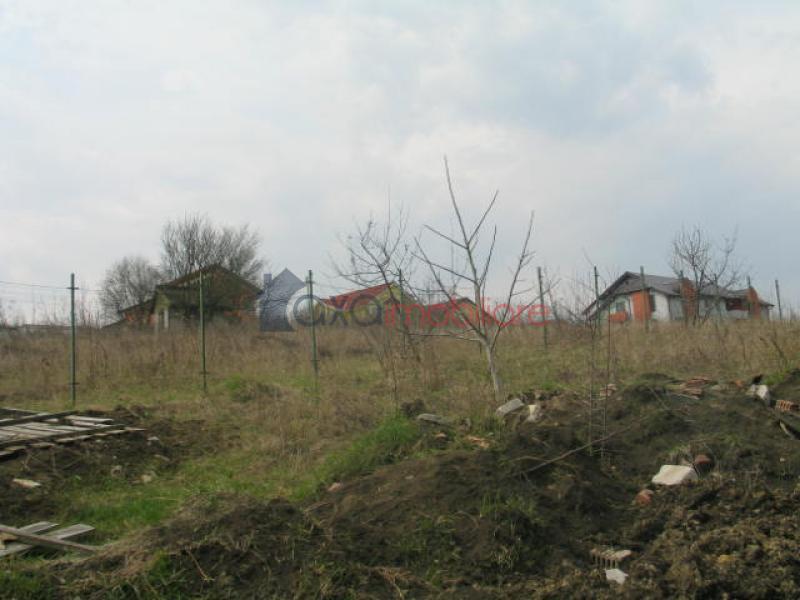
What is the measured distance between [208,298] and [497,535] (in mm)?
24870

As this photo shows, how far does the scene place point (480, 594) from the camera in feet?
8.85

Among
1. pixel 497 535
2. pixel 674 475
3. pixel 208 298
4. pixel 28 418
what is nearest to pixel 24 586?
pixel 497 535

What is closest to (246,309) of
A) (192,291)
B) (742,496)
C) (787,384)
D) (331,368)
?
(192,291)

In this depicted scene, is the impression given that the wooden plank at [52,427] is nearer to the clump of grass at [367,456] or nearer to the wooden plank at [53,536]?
the wooden plank at [53,536]

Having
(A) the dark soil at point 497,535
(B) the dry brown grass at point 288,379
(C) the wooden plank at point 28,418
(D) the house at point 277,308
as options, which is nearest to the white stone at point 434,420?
(B) the dry brown grass at point 288,379

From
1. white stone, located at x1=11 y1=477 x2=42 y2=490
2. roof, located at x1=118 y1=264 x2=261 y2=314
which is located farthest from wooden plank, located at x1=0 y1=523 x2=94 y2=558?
roof, located at x1=118 y1=264 x2=261 y2=314

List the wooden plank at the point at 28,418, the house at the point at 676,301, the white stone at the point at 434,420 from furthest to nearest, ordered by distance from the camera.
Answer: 1. the house at the point at 676,301
2. the wooden plank at the point at 28,418
3. the white stone at the point at 434,420

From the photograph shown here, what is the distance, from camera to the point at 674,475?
3.97m

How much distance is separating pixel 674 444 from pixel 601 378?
4.06 metres

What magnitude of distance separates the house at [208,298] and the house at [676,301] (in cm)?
1522

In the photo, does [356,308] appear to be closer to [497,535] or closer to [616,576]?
[497,535]

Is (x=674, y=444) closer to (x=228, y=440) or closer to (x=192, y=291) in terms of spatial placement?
(x=228, y=440)

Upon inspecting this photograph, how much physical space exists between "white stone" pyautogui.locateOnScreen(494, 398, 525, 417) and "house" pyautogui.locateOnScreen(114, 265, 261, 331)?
19.5 metres

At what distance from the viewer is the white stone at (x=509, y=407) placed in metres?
6.09
